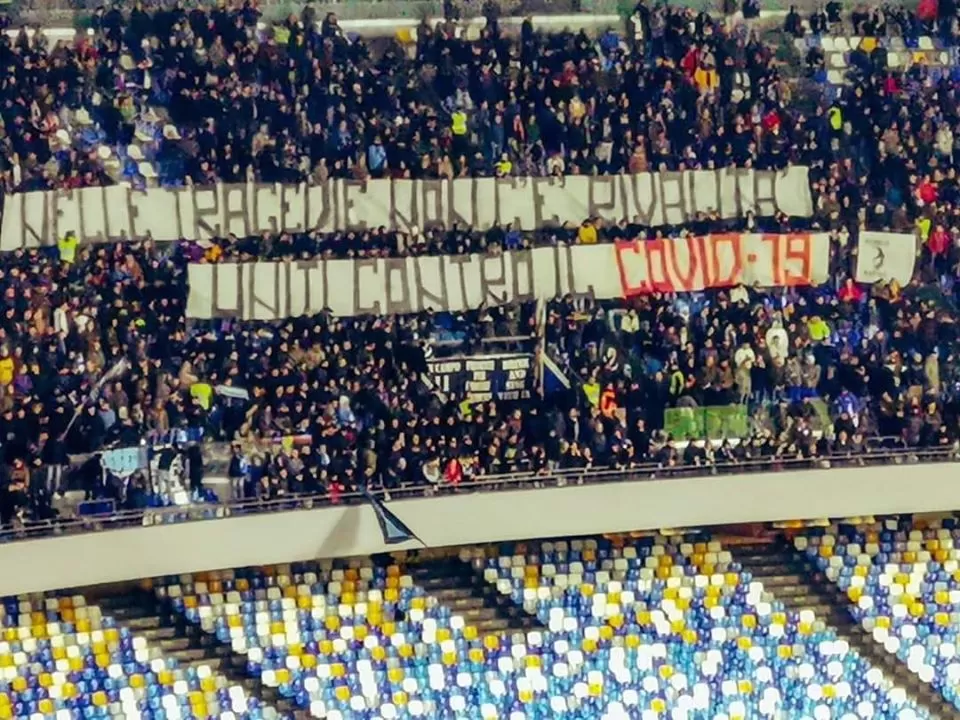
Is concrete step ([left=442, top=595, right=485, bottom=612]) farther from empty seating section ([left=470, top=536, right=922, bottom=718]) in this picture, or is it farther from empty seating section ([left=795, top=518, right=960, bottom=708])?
empty seating section ([left=795, top=518, right=960, bottom=708])

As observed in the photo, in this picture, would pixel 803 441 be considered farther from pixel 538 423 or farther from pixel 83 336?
pixel 83 336

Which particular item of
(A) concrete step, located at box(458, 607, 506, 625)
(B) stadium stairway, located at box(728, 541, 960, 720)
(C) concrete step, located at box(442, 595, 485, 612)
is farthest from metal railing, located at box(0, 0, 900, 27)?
(A) concrete step, located at box(458, 607, 506, 625)

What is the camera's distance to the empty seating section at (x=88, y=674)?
1184 cm

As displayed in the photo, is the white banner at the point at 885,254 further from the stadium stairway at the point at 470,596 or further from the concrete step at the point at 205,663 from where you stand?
the concrete step at the point at 205,663

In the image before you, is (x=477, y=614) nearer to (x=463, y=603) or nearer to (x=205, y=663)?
(x=463, y=603)

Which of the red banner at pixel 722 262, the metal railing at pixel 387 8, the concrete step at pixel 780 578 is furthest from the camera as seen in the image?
the red banner at pixel 722 262

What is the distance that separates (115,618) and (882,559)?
7986 mm

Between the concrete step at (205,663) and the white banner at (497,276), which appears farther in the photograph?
the white banner at (497,276)

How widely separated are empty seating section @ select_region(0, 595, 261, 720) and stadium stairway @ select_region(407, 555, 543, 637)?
2106 millimetres

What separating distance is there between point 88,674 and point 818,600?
7513 mm

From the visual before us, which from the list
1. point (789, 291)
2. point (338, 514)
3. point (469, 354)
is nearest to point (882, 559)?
point (789, 291)

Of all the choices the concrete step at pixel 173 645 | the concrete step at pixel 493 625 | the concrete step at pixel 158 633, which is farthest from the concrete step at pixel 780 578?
the concrete step at pixel 158 633

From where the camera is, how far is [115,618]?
1218 centimetres

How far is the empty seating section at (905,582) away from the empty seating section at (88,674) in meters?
6.28
